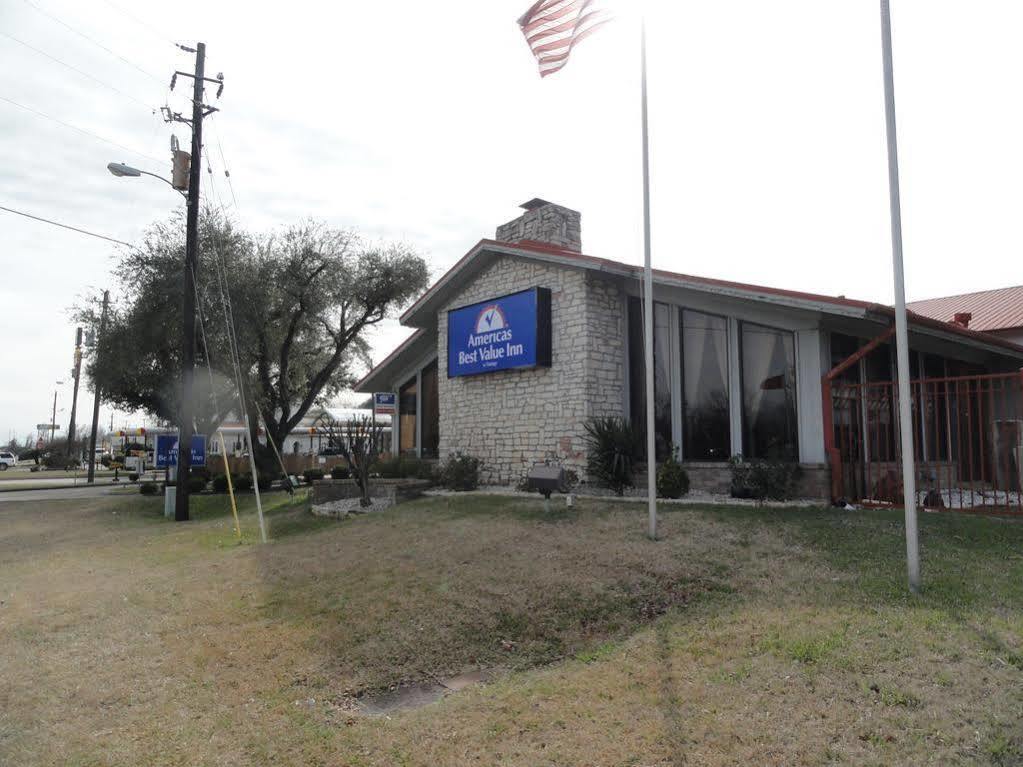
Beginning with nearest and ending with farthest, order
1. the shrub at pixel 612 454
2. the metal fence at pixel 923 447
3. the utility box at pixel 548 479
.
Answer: the metal fence at pixel 923 447 < the utility box at pixel 548 479 < the shrub at pixel 612 454

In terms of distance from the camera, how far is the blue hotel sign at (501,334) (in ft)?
43.8

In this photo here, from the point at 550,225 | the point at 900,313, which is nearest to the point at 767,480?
the point at 900,313

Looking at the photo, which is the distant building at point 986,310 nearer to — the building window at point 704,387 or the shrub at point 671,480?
the building window at point 704,387

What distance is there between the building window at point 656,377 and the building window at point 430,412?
605 centimetres

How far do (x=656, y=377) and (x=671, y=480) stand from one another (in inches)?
92.5

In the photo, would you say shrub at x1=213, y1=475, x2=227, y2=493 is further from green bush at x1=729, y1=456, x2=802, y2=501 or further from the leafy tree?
green bush at x1=729, y1=456, x2=802, y2=501

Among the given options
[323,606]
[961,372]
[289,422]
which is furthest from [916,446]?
[289,422]

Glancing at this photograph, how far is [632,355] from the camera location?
13.3 metres

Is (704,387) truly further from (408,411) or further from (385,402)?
(408,411)

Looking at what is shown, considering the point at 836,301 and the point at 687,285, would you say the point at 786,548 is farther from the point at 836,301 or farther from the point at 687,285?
the point at 687,285

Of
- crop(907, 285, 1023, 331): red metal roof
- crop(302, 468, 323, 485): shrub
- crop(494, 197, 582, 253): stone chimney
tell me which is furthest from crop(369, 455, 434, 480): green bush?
crop(907, 285, 1023, 331): red metal roof

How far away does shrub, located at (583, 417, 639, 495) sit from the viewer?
1167 cm

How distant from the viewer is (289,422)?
24.3 meters

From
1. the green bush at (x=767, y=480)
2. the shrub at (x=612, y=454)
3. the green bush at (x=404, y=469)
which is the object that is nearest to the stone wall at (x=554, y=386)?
the shrub at (x=612, y=454)
